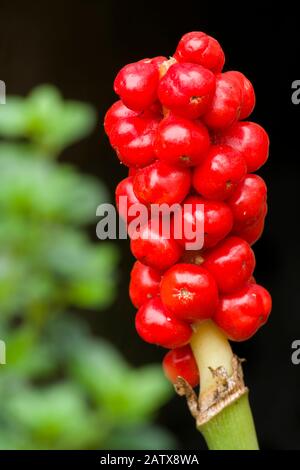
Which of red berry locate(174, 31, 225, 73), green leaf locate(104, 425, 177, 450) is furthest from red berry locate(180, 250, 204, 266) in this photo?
green leaf locate(104, 425, 177, 450)

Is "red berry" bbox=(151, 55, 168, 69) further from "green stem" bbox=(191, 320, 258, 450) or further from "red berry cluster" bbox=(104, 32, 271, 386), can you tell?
"green stem" bbox=(191, 320, 258, 450)

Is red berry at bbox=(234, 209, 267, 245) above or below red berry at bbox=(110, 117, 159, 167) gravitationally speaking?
below

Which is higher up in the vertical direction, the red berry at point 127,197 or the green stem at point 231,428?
the red berry at point 127,197

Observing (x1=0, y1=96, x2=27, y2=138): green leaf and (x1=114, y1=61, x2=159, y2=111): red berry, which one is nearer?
(x1=114, y1=61, x2=159, y2=111): red berry

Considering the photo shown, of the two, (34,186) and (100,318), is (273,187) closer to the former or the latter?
(100,318)

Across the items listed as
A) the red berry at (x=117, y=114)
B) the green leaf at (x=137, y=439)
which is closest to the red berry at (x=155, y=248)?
the red berry at (x=117, y=114)

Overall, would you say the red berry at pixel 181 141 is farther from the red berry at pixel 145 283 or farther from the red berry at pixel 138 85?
the red berry at pixel 145 283

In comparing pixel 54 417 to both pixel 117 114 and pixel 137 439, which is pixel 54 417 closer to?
pixel 137 439
